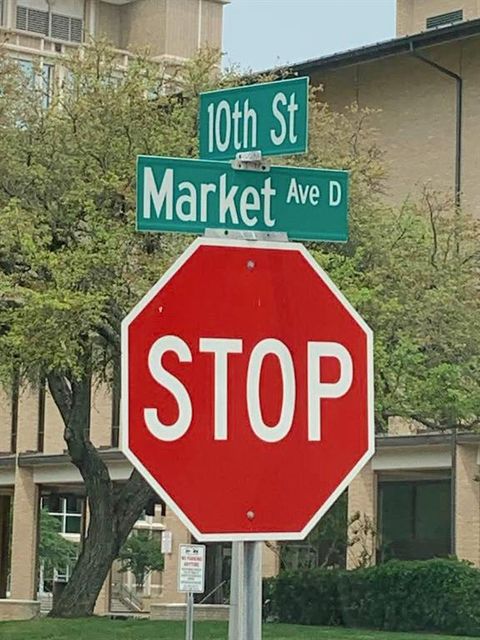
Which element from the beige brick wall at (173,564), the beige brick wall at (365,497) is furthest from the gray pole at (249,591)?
the beige brick wall at (173,564)

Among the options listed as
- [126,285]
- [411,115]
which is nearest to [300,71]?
[411,115]

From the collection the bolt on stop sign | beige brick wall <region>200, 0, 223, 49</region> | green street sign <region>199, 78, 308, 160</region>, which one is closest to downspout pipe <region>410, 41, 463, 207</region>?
green street sign <region>199, 78, 308, 160</region>

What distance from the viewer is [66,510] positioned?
6084 cm

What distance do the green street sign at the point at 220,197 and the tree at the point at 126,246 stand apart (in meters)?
21.5

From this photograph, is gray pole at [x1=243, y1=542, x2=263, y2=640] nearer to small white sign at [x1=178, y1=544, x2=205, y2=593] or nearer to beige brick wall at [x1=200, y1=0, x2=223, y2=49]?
small white sign at [x1=178, y1=544, x2=205, y2=593]

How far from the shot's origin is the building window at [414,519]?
40781 millimetres

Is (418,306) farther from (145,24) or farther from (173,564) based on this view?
(145,24)

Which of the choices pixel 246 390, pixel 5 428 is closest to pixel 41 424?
pixel 5 428

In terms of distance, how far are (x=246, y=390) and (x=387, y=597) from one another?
105 feet

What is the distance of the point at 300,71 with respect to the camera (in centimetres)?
4512

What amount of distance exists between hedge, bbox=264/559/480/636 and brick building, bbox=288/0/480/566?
10.5 ft

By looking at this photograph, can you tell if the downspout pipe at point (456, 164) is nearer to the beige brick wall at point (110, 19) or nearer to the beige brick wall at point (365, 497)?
the beige brick wall at point (365, 497)

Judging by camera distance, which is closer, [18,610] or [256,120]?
[256,120]

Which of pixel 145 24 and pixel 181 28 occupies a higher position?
pixel 145 24
